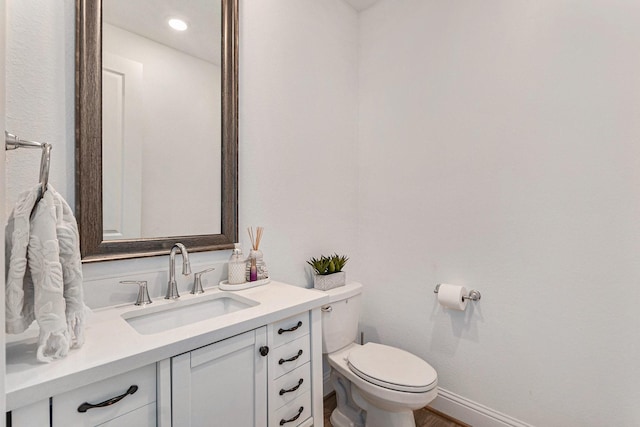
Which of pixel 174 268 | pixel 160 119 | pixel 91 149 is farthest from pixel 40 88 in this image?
pixel 174 268

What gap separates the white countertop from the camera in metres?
0.66

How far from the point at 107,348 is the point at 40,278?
235 mm

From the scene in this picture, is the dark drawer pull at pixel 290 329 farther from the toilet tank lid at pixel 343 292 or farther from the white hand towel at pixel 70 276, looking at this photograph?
the white hand towel at pixel 70 276

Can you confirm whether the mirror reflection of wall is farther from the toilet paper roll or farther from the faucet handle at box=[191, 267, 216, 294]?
the toilet paper roll

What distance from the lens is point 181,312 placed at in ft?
4.06

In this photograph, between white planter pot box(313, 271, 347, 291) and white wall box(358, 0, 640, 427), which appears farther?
white planter pot box(313, 271, 347, 291)

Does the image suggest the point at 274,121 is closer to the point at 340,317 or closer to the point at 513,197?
the point at 340,317

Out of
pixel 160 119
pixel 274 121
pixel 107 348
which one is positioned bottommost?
pixel 107 348

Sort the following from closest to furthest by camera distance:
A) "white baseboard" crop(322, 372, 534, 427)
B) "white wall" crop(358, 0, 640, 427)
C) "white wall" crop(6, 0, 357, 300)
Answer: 1. "white wall" crop(6, 0, 357, 300)
2. "white wall" crop(358, 0, 640, 427)
3. "white baseboard" crop(322, 372, 534, 427)

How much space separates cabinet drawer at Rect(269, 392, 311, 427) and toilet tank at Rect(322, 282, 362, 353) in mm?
423

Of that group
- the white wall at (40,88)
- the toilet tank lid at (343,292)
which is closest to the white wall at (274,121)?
the white wall at (40,88)

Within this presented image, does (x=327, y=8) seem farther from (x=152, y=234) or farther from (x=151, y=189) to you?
(x=152, y=234)

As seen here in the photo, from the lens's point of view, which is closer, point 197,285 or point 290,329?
point 290,329

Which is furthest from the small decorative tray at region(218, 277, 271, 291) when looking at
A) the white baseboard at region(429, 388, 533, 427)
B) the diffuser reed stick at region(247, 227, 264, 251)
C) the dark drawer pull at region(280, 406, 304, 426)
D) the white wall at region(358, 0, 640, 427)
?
the white baseboard at region(429, 388, 533, 427)
